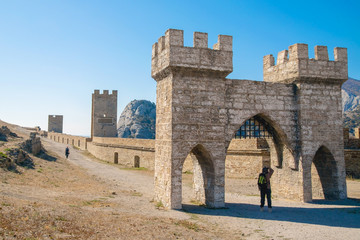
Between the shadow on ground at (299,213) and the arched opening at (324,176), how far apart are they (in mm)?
934

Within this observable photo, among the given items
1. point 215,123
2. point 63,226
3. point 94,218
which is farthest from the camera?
point 215,123

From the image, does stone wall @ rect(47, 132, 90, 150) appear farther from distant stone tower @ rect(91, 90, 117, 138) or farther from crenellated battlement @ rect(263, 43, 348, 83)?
crenellated battlement @ rect(263, 43, 348, 83)

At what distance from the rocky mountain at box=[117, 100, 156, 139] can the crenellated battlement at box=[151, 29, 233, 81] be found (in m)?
60.4

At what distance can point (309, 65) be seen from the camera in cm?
1160

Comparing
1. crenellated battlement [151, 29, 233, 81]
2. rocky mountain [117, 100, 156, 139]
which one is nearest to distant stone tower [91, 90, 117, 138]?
rocky mountain [117, 100, 156, 139]

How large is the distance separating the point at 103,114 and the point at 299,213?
4058 centimetres

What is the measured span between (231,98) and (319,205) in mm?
5015

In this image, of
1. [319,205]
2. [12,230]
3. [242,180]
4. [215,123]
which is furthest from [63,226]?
[242,180]

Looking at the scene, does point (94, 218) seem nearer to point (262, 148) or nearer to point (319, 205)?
point (319, 205)

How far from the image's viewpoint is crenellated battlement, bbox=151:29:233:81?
9.88 metres

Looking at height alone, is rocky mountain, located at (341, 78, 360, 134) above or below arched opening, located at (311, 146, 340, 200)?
above

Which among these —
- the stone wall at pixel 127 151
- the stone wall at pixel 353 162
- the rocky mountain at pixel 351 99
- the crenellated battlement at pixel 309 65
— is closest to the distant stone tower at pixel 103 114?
the stone wall at pixel 127 151

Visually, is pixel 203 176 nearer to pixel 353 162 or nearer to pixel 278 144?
pixel 278 144

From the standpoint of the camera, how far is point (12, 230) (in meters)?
5.85
